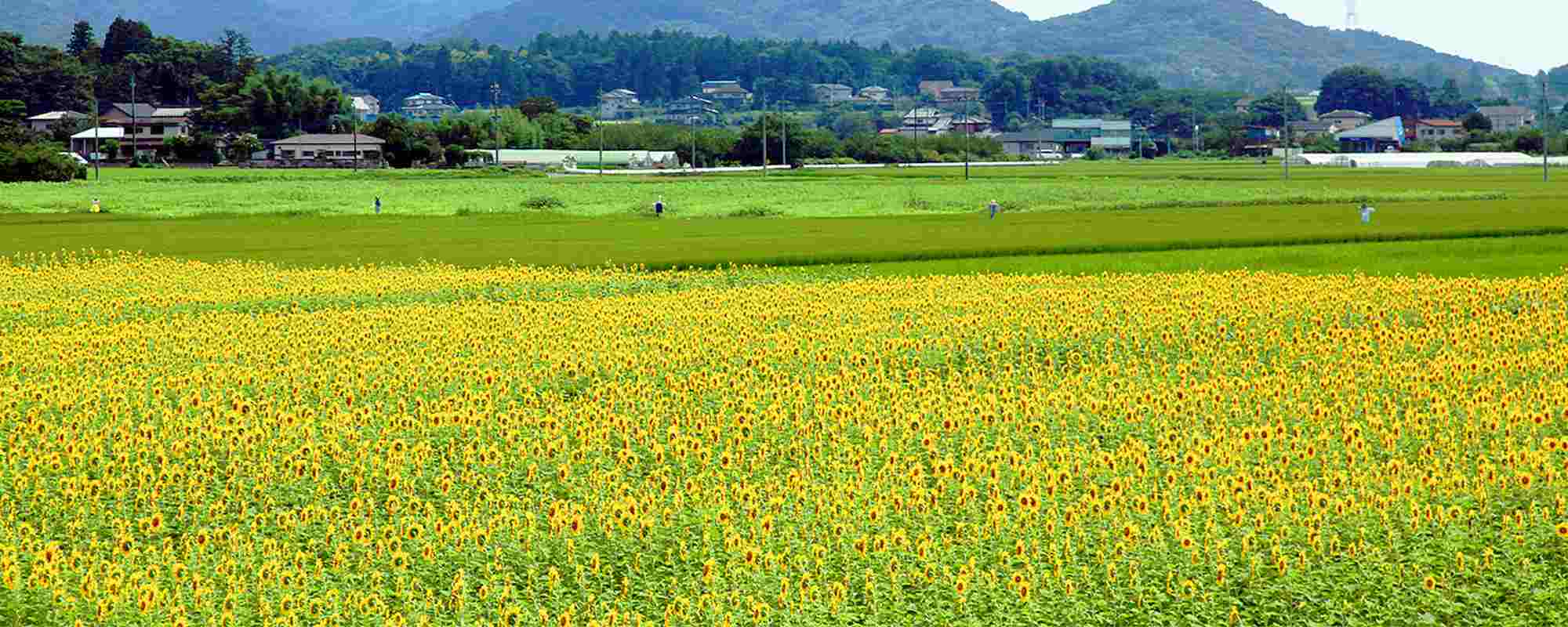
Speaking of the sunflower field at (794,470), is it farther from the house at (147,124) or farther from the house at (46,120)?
the house at (46,120)

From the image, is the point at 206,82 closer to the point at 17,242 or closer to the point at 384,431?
the point at 17,242

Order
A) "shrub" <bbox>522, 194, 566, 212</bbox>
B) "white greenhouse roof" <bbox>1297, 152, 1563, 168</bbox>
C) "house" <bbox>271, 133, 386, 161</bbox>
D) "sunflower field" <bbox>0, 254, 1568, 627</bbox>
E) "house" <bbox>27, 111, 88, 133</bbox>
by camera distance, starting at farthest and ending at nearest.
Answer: "house" <bbox>27, 111, 88, 133</bbox>
"white greenhouse roof" <bbox>1297, 152, 1563, 168</bbox>
"house" <bbox>271, 133, 386, 161</bbox>
"shrub" <bbox>522, 194, 566, 212</bbox>
"sunflower field" <bbox>0, 254, 1568, 627</bbox>

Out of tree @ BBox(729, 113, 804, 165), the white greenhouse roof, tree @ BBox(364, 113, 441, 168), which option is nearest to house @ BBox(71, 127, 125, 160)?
tree @ BBox(364, 113, 441, 168)

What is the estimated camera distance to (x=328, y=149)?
475 ft

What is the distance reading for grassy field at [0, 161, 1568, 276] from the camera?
39.6m

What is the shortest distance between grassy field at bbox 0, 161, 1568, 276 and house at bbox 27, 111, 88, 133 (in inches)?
2507

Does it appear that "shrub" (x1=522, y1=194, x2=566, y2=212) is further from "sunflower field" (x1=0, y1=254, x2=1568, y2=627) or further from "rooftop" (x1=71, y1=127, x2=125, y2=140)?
"rooftop" (x1=71, y1=127, x2=125, y2=140)

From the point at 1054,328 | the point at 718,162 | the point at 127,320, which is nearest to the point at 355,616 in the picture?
the point at 1054,328

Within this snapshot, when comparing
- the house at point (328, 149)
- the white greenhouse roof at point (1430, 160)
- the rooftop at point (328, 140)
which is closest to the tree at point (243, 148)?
the rooftop at point (328, 140)

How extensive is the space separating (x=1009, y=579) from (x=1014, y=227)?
134 ft

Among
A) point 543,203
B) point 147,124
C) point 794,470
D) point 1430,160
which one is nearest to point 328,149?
point 147,124

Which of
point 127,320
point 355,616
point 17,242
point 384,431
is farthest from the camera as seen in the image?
point 17,242

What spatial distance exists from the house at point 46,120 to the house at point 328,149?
81.8 feet

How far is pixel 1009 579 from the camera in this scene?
37.7 feet
